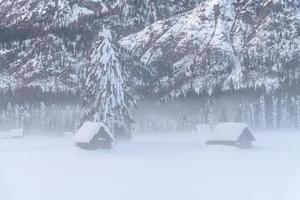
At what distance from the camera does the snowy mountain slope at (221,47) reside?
125625 millimetres

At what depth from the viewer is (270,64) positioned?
130375 mm

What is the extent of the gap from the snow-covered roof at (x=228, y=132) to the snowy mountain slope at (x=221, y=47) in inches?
2333

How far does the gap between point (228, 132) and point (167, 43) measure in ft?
329

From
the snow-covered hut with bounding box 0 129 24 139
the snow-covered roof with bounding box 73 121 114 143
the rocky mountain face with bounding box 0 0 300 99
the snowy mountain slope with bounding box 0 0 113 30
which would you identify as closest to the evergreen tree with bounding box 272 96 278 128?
the rocky mountain face with bounding box 0 0 300 99

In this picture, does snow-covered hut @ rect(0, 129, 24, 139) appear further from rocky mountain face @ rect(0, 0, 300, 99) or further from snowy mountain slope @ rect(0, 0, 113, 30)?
snowy mountain slope @ rect(0, 0, 113, 30)

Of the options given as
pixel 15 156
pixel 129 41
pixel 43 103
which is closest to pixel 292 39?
pixel 129 41

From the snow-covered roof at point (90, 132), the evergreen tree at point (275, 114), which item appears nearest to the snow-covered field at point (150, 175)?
the snow-covered roof at point (90, 132)

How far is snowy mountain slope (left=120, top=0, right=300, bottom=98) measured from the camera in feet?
412

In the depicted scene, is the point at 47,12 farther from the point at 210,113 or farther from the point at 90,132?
the point at 90,132

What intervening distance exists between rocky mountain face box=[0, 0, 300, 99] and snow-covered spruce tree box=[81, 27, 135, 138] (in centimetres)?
4681

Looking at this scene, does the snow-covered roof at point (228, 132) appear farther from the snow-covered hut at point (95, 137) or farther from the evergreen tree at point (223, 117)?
the evergreen tree at point (223, 117)

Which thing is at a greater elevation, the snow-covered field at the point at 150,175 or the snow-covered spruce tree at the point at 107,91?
the snow-covered spruce tree at the point at 107,91

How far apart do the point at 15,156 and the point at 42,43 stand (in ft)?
400

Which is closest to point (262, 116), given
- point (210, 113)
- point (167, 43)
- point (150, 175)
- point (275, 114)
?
point (275, 114)
